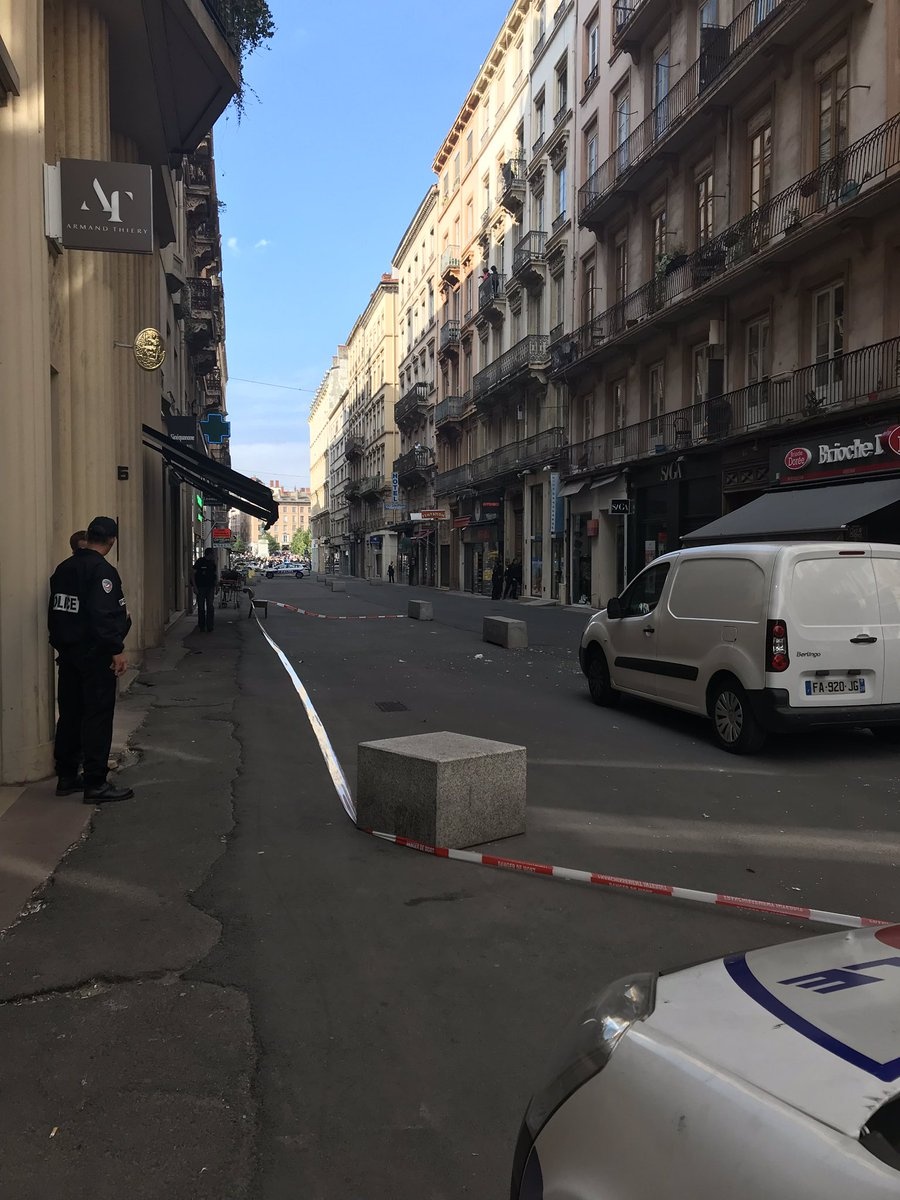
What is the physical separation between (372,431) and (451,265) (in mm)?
29333

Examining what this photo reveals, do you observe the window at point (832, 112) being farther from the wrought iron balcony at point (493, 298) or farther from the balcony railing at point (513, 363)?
the wrought iron balcony at point (493, 298)

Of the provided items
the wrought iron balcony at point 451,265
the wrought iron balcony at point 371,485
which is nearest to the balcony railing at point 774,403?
the wrought iron balcony at point 451,265

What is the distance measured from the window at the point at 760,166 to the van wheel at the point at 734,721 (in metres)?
16.9

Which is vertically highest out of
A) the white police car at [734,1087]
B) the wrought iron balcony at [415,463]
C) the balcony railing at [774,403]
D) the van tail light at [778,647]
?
the wrought iron balcony at [415,463]

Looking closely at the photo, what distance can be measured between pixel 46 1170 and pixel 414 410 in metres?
58.8

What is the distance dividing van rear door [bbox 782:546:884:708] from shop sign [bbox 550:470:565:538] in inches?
1025

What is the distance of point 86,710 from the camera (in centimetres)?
582

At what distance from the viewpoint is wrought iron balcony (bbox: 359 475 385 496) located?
2867 inches

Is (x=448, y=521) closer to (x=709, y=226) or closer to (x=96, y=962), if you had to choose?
(x=709, y=226)

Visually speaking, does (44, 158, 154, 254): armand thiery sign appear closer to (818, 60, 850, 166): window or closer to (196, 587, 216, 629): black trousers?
(196, 587, 216, 629): black trousers

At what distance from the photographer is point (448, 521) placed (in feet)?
171

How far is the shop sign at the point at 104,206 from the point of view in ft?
22.8

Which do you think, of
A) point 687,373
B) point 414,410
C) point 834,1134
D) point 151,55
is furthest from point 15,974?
point 414,410

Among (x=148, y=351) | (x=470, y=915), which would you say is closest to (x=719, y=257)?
(x=148, y=351)
